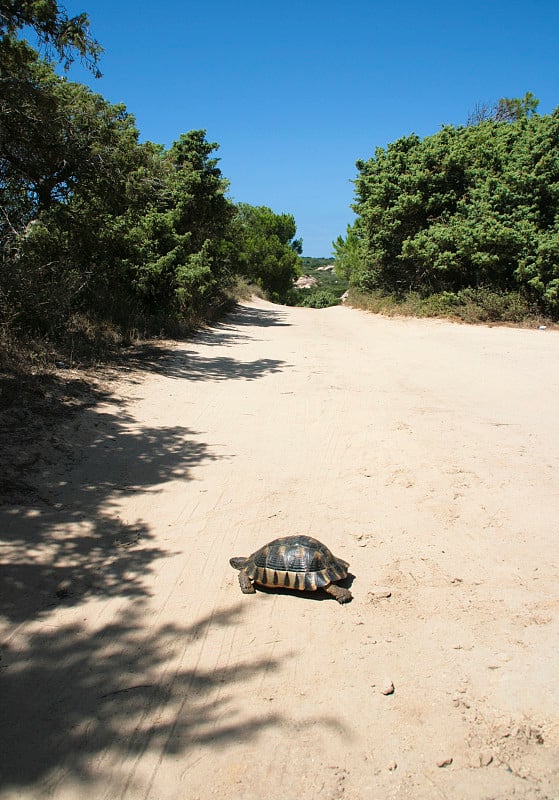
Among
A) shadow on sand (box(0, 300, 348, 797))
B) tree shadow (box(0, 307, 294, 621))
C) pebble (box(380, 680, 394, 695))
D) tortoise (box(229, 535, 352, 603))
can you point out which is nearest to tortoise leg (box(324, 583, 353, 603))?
tortoise (box(229, 535, 352, 603))

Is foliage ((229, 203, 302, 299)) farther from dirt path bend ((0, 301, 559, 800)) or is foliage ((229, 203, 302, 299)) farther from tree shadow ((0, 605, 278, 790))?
tree shadow ((0, 605, 278, 790))

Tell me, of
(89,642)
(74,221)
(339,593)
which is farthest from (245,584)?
(74,221)

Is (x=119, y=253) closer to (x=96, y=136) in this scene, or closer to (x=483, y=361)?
(x=96, y=136)

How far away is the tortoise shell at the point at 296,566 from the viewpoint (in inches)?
138

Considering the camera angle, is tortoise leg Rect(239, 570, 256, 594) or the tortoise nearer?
the tortoise

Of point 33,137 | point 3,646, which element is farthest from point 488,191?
point 3,646

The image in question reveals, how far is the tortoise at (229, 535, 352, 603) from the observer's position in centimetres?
350

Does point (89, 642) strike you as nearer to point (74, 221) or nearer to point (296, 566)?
point (296, 566)

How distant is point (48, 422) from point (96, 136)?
5.72 m

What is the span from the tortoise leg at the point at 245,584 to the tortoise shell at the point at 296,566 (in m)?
0.03

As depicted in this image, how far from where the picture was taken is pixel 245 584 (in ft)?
12.0

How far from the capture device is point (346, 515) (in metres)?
4.69

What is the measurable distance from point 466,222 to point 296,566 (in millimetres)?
16384

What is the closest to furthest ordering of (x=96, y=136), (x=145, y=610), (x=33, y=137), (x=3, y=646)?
1. (x=3, y=646)
2. (x=145, y=610)
3. (x=33, y=137)
4. (x=96, y=136)
